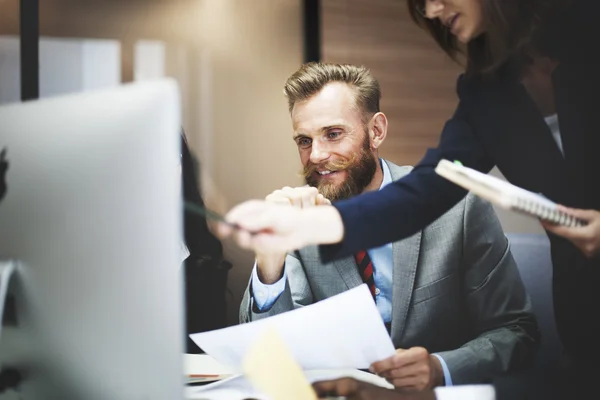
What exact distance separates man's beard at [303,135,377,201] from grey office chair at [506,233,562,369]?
41 centimetres

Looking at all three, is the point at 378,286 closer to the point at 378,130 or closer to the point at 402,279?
the point at 402,279

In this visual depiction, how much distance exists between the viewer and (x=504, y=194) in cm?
82

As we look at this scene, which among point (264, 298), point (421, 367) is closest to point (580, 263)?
point (421, 367)

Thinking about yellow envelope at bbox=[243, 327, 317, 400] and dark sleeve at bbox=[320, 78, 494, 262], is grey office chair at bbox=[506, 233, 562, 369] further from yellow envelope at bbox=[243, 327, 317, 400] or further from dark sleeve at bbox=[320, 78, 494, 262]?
yellow envelope at bbox=[243, 327, 317, 400]

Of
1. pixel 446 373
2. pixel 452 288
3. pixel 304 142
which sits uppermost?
pixel 304 142

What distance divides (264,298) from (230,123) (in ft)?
2.06

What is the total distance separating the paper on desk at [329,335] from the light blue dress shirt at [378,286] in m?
0.45

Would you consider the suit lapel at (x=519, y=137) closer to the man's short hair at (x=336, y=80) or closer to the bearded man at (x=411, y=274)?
the bearded man at (x=411, y=274)

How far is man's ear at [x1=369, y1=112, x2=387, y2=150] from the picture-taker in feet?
5.36

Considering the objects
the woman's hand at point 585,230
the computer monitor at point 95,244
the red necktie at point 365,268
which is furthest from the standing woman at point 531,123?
the computer monitor at point 95,244

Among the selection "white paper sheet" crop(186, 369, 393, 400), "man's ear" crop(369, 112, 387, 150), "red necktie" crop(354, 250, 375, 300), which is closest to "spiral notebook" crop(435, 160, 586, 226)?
"white paper sheet" crop(186, 369, 393, 400)

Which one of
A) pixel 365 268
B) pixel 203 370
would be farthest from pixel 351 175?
pixel 203 370

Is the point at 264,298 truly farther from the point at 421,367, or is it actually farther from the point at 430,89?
the point at 430,89

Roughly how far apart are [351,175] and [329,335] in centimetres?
71
